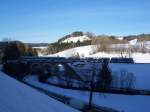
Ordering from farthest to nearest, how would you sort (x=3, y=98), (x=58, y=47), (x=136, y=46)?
1. (x=58, y=47)
2. (x=136, y=46)
3. (x=3, y=98)

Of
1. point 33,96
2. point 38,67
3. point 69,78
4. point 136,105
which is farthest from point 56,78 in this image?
point 33,96

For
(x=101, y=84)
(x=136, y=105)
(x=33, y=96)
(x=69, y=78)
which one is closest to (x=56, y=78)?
(x=69, y=78)

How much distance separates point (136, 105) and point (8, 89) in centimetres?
1816

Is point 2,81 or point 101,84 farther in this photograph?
point 101,84

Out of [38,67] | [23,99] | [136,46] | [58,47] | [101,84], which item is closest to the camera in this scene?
[23,99]

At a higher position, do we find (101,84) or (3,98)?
(3,98)

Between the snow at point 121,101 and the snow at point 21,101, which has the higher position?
the snow at point 21,101

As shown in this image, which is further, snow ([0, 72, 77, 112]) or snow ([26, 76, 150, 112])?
snow ([26, 76, 150, 112])

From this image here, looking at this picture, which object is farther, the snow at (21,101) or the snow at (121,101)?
the snow at (121,101)

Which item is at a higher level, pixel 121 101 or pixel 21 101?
pixel 21 101

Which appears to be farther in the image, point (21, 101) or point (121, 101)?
point (121, 101)

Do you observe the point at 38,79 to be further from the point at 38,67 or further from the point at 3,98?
the point at 3,98

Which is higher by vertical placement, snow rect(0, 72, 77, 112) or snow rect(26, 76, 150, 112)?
snow rect(0, 72, 77, 112)

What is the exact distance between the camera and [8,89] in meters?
7.47
